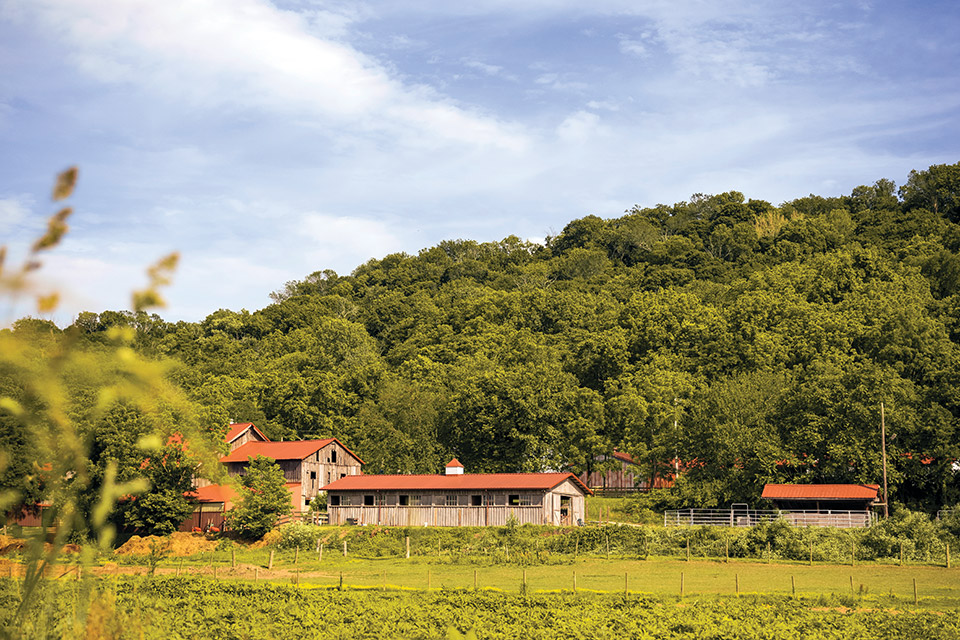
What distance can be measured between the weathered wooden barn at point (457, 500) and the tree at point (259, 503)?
21.3 feet

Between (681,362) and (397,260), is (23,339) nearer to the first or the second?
(681,362)

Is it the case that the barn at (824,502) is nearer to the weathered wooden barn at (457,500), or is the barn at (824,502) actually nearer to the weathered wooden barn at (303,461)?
the weathered wooden barn at (457,500)

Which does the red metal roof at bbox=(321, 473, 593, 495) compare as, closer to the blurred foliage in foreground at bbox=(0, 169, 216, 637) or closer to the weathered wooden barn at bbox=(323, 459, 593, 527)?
the weathered wooden barn at bbox=(323, 459, 593, 527)

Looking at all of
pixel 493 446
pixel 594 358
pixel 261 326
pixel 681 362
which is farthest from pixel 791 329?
pixel 261 326

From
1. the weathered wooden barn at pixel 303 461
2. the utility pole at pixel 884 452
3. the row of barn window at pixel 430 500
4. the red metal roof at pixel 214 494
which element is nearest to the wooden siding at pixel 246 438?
the weathered wooden barn at pixel 303 461

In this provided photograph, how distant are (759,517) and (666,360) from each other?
33286 millimetres

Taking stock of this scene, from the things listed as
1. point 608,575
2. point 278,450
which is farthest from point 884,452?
point 278,450

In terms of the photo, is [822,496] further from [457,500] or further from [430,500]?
[430,500]

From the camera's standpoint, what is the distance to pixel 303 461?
65250 mm

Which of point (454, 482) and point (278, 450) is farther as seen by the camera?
point (278, 450)

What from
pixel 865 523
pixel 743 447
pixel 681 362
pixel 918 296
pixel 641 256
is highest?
pixel 641 256

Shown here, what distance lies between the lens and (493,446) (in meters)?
72.4

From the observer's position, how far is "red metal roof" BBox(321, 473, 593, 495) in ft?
186

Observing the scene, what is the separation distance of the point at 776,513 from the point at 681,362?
35.8 m
